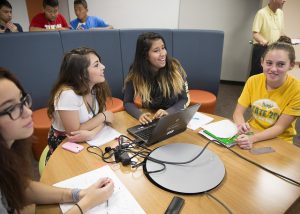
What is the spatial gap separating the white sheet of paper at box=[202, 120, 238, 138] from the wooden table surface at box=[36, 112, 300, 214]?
12 cm

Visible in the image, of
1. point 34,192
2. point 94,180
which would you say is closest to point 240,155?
point 94,180

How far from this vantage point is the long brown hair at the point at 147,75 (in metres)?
1.79

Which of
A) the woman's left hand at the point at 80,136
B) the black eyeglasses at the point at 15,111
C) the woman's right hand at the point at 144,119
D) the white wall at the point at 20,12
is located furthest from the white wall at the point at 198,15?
the black eyeglasses at the point at 15,111

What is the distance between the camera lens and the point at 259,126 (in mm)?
1594

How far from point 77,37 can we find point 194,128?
1.94 metres

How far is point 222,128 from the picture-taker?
141 cm

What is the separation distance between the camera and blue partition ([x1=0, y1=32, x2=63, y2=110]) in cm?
233

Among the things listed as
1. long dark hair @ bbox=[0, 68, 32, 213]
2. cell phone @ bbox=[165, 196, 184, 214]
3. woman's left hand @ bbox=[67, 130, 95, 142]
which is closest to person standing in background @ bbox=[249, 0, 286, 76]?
woman's left hand @ bbox=[67, 130, 95, 142]

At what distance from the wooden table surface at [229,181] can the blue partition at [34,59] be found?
1640mm

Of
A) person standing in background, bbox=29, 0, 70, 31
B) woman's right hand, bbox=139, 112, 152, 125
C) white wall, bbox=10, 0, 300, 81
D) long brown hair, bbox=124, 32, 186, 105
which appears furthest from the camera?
white wall, bbox=10, 0, 300, 81

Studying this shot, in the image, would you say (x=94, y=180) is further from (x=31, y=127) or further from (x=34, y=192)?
(x=31, y=127)

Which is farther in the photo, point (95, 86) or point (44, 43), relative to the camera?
point (44, 43)

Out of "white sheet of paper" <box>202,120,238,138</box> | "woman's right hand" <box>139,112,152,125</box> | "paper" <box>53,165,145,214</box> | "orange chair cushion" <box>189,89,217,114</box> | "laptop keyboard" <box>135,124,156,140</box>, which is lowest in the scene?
"orange chair cushion" <box>189,89,217,114</box>

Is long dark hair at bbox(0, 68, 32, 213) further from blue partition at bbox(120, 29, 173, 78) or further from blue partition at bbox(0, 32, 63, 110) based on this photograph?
blue partition at bbox(120, 29, 173, 78)
